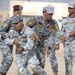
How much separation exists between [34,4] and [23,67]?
23.9 meters

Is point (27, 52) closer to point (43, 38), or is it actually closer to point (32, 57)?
point (32, 57)

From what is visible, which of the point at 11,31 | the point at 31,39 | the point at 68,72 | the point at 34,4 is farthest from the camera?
the point at 34,4

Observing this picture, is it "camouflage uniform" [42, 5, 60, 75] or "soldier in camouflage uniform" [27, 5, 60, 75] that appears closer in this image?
"soldier in camouflage uniform" [27, 5, 60, 75]

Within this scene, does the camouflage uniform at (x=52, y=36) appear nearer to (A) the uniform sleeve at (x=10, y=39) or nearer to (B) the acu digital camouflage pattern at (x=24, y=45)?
(A) the uniform sleeve at (x=10, y=39)

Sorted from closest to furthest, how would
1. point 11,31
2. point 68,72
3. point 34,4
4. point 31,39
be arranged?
point 31,39 < point 11,31 < point 68,72 < point 34,4

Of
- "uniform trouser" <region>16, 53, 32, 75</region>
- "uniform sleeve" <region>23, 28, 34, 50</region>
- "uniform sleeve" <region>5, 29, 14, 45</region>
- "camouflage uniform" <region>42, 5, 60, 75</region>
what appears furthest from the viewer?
"camouflage uniform" <region>42, 5, 60, 75</region>

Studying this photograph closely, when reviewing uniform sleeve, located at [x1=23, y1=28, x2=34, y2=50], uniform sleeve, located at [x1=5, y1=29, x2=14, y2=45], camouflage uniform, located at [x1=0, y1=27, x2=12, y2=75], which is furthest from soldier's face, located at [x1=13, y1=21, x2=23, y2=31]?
camouflage uniform, located at [x1=0, y1=27, x2=12, y2=75]

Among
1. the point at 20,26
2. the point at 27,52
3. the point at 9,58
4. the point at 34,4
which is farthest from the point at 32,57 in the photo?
the point at 34,4

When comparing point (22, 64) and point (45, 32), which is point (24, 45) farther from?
point (45, 32)

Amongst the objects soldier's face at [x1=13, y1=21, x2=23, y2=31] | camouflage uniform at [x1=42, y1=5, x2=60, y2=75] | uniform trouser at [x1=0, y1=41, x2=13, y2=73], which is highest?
soldier's face at [x1=13, y1=21, x2=23, y2=31]

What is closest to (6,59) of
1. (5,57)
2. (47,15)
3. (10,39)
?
(5,57)

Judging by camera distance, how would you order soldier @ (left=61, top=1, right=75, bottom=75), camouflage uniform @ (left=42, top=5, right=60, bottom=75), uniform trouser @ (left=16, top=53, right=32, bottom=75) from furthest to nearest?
camouflage uniform @ (left=42, top=5, right=60, bottom=75) → soldier @ (left=61, top=1, right=75, bottom=75) → uniform trouser @ (left=16, top=53, right=32, bottom=75)

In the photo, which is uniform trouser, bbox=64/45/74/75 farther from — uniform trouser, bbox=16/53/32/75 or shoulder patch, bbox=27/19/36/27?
uniform trouser, bbox=16/53/32/75

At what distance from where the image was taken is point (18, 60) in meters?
5.53
